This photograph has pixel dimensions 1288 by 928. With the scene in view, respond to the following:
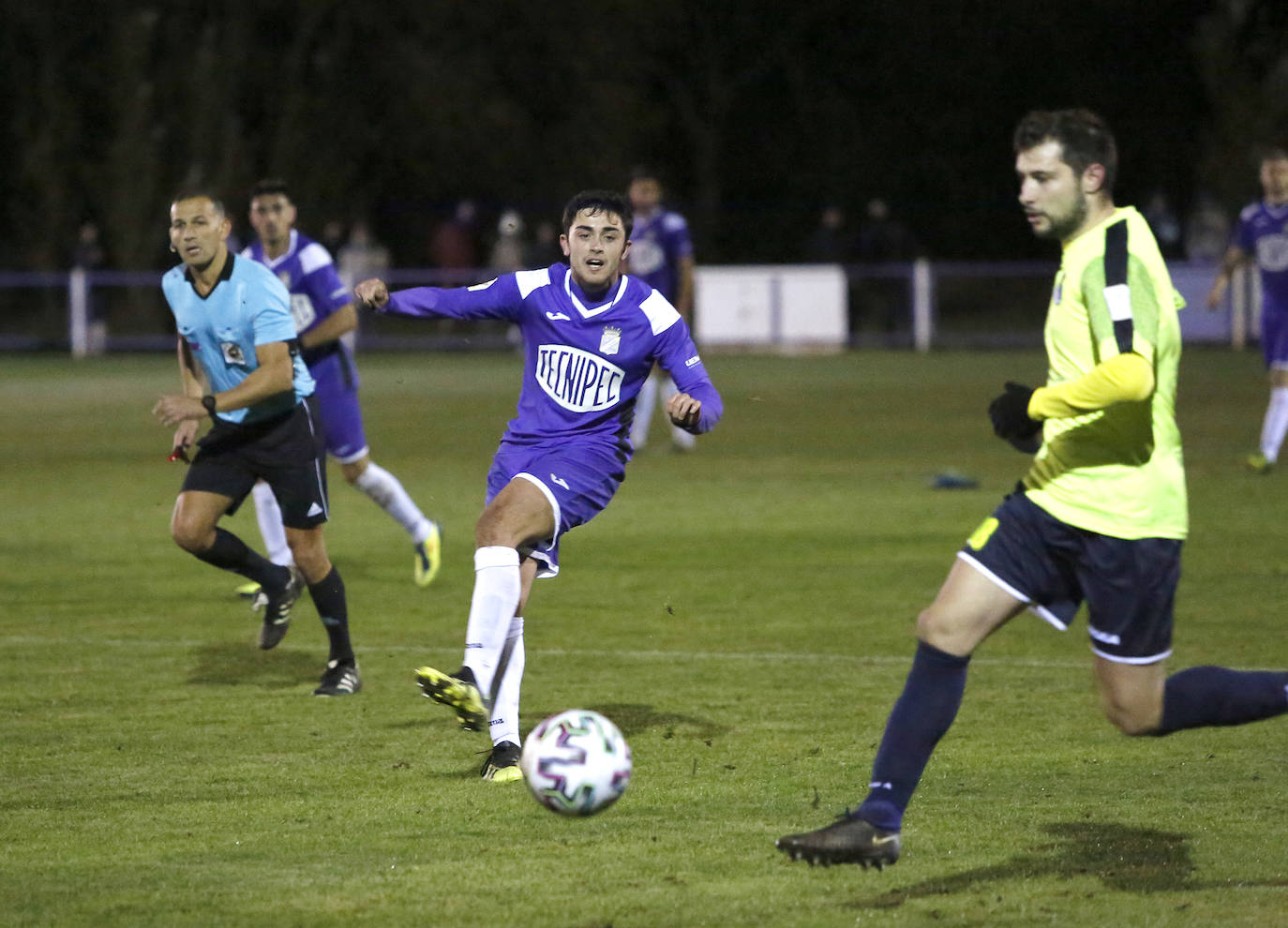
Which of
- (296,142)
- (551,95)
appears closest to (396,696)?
(296,142)

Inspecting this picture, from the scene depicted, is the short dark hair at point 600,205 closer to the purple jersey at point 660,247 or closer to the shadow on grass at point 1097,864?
the shadow on grass at point 1097,864

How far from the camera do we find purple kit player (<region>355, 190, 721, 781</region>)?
21.1 ft

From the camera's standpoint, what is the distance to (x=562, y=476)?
646 centimetres

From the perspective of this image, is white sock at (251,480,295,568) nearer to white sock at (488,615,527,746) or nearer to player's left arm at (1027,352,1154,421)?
white sock at (488,615,527,746)

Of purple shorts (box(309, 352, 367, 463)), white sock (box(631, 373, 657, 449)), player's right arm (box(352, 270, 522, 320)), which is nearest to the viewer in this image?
player's right arm (box(352, 270, 522, 320))

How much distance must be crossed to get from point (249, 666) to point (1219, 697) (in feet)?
15.1

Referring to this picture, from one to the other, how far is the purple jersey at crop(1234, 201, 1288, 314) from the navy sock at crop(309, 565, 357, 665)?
937 cm

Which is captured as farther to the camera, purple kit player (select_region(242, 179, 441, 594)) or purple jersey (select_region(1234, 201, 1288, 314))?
purple jersey (select_region(1234, 201, 1288, 314))

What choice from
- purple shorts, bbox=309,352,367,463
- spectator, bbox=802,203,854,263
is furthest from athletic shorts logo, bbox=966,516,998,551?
spectator, bbox=802,203,854,263

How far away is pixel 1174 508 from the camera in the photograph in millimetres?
5059

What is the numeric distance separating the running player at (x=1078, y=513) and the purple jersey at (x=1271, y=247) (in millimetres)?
10396

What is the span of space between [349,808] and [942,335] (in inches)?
1085

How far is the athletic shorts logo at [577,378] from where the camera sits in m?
6.61

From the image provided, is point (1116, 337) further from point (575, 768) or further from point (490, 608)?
point (490, 608)
